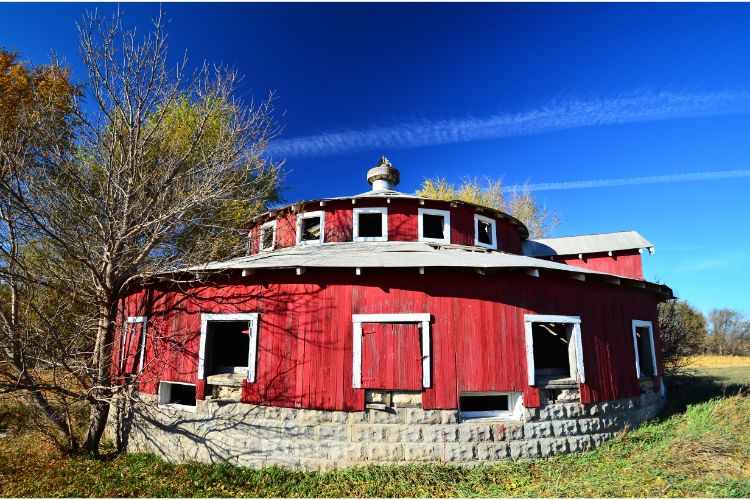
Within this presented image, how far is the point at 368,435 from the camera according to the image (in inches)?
337

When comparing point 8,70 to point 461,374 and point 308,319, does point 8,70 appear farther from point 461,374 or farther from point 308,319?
point 461,374

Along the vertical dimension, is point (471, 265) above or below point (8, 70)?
below

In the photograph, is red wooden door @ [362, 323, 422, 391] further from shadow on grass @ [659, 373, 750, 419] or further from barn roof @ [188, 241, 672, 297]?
shadow on grass @ [659, 373, 750, 419]

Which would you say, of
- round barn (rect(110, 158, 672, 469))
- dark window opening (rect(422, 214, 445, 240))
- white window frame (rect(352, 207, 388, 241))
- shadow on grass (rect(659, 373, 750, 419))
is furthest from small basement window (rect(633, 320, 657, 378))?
white window frame (rect(352, 207, 388, 241))

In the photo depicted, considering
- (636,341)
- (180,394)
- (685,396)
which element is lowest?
(685,396)

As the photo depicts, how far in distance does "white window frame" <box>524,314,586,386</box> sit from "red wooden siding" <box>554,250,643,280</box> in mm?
6765

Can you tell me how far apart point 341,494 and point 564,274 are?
7.46 metres

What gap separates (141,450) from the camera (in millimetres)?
10312

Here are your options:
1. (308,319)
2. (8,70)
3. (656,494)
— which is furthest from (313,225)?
(8,70)

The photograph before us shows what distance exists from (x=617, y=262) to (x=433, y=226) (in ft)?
25.9

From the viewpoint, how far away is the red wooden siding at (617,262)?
15055 mm

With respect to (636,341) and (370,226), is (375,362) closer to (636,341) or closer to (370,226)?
(370,226)

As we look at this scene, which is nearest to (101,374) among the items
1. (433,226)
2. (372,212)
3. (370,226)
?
(372,212)

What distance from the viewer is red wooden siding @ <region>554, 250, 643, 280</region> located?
49.4ft
